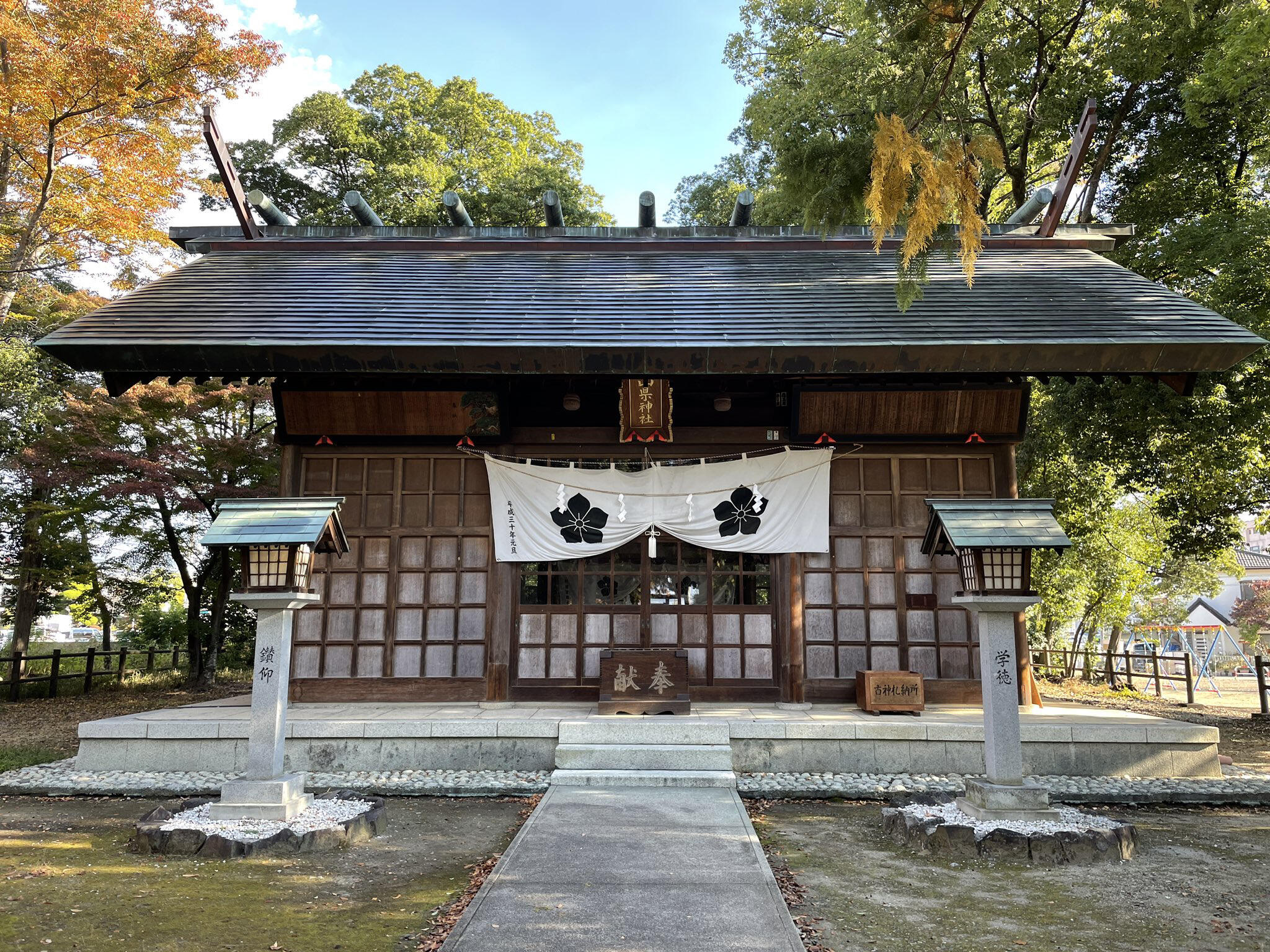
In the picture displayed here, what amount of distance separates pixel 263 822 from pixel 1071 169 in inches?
448

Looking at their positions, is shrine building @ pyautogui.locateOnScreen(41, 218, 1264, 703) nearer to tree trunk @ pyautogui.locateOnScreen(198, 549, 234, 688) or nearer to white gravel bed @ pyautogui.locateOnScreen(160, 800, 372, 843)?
white gravel bed @ pyautogui.locateOnScreen(160, 800, 372, 843)

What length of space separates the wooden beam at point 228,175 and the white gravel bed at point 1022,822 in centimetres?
1029

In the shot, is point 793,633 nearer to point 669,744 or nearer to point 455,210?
point 669,744

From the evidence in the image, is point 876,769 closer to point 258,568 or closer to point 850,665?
point 850,665

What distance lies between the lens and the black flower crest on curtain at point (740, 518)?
30.4 feet

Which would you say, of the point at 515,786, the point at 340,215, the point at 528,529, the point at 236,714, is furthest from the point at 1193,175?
the point at 340,215

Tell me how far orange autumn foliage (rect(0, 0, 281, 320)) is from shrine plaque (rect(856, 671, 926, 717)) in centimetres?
1404

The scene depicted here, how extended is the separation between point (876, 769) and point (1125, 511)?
16.1m

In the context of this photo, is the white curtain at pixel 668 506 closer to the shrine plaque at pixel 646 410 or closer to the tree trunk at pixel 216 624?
the shrine plaque at pixel 646 410

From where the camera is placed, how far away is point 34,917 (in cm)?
418

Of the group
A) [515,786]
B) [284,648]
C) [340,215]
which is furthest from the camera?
[340,215]

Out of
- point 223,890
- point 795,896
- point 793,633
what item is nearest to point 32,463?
point 223,890

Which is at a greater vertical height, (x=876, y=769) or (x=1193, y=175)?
(x=1193, y=175)

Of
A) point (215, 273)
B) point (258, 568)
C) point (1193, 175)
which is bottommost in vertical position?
point (258, 568)
